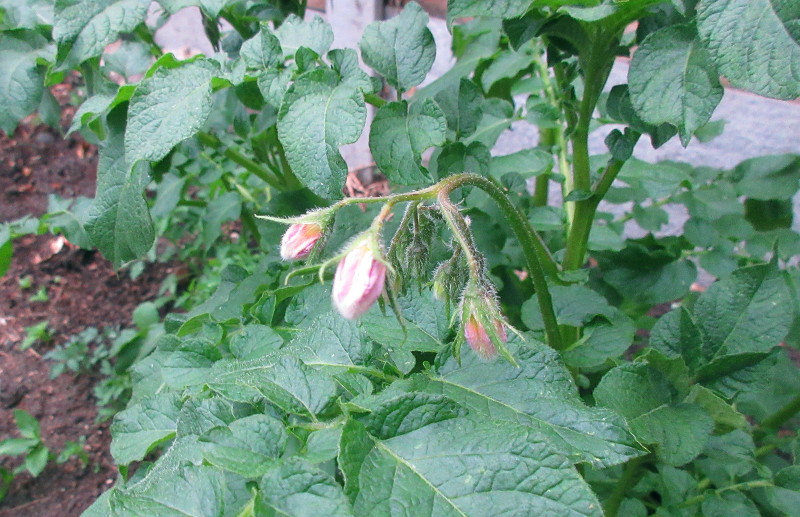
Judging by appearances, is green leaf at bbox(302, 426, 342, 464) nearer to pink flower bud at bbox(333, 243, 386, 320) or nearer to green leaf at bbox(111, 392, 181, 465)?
pink flower bud at bbox(333, 243, 386, 320)

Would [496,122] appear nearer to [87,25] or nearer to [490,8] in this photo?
[490,8]

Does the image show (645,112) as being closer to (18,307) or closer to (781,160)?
(781,160)

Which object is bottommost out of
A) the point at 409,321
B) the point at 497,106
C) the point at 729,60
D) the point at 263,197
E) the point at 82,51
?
the point at 263,197

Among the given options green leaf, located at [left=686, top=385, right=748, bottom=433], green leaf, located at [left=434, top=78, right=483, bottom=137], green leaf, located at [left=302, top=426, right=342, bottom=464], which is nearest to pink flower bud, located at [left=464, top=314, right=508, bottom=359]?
green leaf, located at [left=302, top=426, right=342, bottom=464]

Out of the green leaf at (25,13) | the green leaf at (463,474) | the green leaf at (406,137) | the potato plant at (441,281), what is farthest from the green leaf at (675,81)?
the green leaf at (25,13)

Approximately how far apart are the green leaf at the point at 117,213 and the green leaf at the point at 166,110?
0.67 feet

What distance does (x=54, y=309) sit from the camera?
2.92 m

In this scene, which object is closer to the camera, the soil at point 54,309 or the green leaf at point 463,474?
the green leaf at point 463,474

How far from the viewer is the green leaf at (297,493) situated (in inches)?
28.2

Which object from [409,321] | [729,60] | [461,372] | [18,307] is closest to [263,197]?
[18,307]

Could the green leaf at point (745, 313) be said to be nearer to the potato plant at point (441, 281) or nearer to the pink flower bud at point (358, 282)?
the potato plant at point (441, 281)

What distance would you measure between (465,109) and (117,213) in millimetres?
781

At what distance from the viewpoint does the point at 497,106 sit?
5.48 ft

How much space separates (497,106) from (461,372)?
2.80ft
